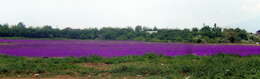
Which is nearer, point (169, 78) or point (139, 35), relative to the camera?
point (169, 78)

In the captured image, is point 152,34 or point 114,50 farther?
point 152,34

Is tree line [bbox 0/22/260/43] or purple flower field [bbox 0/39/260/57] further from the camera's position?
tree line [bbox 0/22/260/43]

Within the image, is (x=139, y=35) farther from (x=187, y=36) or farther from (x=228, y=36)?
(x=228, y=36)

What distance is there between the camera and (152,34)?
42000mm

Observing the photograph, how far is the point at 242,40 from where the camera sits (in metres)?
34.3

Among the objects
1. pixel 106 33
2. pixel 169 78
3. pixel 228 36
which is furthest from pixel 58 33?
pixel 169 78

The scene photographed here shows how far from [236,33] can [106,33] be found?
2370cm

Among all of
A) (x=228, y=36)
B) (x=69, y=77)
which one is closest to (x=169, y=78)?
(x=69, y=77)

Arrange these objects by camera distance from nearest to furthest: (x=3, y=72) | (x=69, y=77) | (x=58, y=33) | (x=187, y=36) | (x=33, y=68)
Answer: (x=69, y=77)
(x=3, y=72)
(x=33, y=68)
(x=187, y=36)
(x=58, y=33)

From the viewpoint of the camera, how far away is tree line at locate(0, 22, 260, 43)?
1296 inches

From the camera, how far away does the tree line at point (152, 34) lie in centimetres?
3291

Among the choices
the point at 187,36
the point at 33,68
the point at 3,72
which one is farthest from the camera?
the point at 187,36

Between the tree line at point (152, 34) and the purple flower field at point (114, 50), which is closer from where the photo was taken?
the purple flower field at point (114, 50)

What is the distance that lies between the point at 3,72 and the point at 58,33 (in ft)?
119
